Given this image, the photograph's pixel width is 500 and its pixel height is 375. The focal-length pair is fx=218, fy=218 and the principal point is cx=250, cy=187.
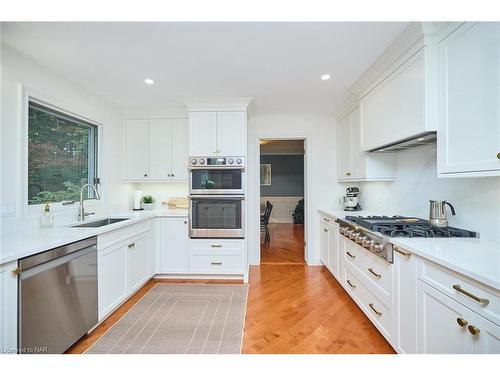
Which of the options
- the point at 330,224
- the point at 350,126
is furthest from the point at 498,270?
the point at 350,126

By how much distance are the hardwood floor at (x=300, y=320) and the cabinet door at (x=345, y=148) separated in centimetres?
151

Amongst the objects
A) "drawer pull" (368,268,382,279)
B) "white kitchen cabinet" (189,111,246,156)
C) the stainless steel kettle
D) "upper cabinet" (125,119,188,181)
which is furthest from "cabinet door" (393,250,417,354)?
"upper cabinet" (125,119,188,181)

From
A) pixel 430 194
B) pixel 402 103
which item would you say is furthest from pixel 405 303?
pixel 402 103

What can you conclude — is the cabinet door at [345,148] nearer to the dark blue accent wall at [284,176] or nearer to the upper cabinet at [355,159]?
the upper cabinet at [355,159]

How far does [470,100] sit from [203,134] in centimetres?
252

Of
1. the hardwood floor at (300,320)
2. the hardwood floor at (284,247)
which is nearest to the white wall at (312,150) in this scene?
the hardwood floor at (284,247)

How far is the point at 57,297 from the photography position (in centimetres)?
149

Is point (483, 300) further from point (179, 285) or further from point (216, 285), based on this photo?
point (179, 285)

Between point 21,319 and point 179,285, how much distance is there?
166cm

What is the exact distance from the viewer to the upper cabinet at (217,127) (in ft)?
9.43

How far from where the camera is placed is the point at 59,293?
4.96ft

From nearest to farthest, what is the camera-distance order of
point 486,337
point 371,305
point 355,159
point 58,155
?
point 486,337 → point 371,305 → point 58,155 → point 355,159

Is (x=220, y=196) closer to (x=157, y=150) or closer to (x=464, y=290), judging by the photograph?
(x=157, y=150)

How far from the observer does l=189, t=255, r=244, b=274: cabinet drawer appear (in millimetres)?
2883
